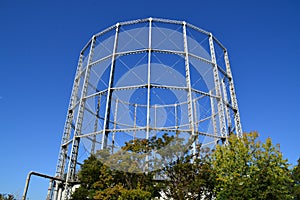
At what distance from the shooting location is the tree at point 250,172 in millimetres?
11648

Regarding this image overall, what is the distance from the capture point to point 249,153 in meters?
13.1

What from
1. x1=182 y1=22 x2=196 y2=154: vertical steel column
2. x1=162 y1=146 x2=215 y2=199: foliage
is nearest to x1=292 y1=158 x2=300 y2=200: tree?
x1=182 y1=22 x2=196 y2=154: vertical steel column

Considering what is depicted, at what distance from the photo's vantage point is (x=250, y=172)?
40.0 ft

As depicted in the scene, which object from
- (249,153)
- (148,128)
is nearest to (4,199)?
(148,128)

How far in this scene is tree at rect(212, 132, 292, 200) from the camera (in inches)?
459

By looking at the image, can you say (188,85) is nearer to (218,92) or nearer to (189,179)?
(218,92)

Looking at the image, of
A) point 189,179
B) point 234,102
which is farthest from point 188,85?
point 189,179

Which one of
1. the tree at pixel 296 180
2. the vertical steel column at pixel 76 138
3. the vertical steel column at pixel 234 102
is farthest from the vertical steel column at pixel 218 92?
the vertical steel column at pixel 76 138

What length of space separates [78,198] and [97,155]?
2.45m

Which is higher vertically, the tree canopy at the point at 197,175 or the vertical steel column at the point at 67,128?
the vertical steel column at the point at 67,128

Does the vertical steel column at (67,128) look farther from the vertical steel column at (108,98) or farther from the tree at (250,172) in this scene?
the tree at (250,172)

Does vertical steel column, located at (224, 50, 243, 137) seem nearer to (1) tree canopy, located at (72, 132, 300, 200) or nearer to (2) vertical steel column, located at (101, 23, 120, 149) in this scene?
(1) tree canopy, located at (72, 132, 300, 200)

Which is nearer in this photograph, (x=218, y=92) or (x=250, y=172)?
(x=250, y=172)

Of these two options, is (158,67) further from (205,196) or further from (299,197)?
(299,197)
